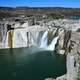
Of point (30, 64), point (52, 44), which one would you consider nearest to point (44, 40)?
point (52, 44)

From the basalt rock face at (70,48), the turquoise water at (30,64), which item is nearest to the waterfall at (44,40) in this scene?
the turquoise water at (30,64)

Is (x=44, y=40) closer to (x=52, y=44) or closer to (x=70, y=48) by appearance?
(x=52, y=44)

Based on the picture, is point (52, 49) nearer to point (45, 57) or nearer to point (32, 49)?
point (32, 49)

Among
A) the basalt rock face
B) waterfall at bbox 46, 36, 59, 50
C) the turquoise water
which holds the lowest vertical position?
the turquoise water

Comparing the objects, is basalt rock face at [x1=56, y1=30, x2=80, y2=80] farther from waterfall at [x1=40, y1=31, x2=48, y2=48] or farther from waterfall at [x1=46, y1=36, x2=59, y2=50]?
waterfall at [x1=40, y1=31, x2=48, y2=48]

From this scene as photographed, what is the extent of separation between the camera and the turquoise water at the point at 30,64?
18.7 meters

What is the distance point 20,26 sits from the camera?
33.7 m

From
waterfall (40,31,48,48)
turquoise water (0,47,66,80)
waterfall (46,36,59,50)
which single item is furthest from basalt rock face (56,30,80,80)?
waterfall (40,31,48,48)

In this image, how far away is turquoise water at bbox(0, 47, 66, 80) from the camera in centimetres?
1869

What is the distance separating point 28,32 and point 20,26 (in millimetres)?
2788

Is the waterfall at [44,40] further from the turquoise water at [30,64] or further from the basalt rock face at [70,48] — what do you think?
the basalt rock face at [70,48]

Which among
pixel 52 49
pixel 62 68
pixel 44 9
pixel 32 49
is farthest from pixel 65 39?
pixel 44 9

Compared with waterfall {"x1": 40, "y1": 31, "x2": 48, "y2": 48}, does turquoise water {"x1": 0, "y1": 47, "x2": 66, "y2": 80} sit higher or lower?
lower

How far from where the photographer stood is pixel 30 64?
22406 millimetres
